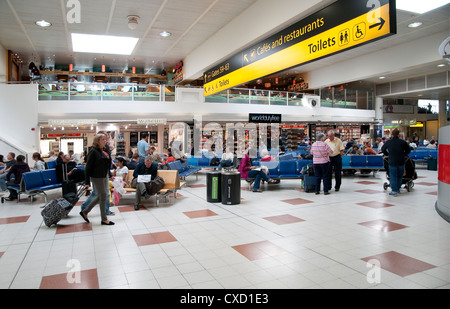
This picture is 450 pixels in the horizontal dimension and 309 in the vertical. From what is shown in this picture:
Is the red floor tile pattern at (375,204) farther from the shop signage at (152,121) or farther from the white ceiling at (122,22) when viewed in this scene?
the shop signage at (152,121)

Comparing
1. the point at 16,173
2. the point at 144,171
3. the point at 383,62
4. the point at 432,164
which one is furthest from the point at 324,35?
the point at 383,62

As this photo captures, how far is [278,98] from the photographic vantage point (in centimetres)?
2061

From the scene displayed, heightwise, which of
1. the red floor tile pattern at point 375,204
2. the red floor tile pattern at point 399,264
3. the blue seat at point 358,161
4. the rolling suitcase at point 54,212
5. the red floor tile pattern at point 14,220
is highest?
the blue seat at point 358,161

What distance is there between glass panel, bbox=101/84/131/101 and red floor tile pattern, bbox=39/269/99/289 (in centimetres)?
1427

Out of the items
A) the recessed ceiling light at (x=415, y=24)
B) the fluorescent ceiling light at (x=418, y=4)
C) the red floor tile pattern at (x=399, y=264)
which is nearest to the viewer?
the red floor tile pattern at (x=399, y=264)

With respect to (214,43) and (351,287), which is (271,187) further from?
(351,287)

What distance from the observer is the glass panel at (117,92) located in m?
16.8

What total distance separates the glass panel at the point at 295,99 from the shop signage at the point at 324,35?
12904 millimetres

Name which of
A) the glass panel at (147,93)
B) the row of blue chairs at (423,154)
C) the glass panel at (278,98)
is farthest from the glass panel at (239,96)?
the row of blue chairs at (423,154)

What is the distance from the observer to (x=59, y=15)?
35.3 feet

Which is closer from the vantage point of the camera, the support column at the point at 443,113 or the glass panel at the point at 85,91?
the glass panel at the point at 85,91

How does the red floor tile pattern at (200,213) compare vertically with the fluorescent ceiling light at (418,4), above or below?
below

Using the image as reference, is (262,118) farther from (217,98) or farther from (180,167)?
(180,167)
